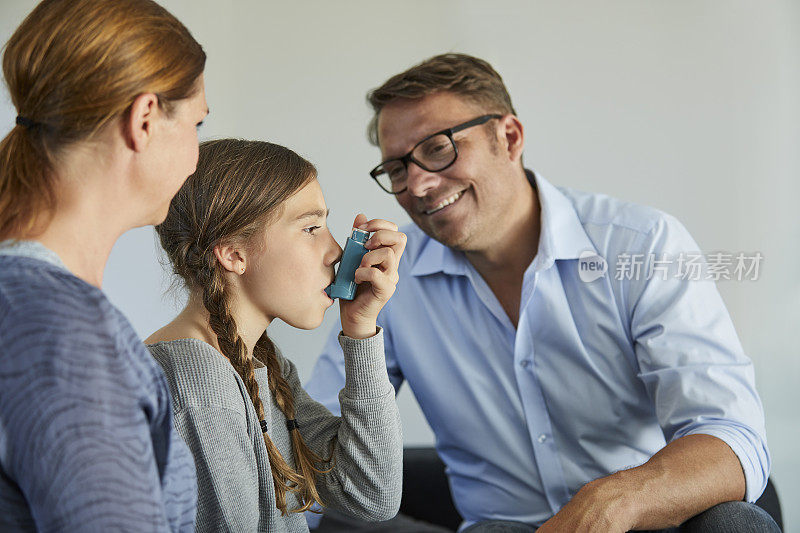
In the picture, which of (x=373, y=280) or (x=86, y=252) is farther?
(x=373, y=280)

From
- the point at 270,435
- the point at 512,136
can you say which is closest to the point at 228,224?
the point at 270,435

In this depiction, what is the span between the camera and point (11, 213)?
0.88m

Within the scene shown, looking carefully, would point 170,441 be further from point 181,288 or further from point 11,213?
point 181,288

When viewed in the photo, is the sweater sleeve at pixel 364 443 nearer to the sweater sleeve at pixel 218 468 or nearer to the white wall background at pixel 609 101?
the sweater sleeve at pixel 218 468

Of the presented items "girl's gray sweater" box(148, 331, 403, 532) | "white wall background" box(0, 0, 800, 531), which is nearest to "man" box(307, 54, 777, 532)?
"girl's gray sweater" box(148, 331, 403, 532)

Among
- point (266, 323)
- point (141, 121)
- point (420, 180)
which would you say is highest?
point (141, 121)

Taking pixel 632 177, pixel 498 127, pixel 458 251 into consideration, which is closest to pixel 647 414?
pixel 458 251

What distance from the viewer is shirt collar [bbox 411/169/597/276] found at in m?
1.91

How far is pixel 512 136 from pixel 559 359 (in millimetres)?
629

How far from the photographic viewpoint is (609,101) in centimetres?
267

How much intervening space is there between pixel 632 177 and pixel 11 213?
2211mm

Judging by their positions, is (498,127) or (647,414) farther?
(498,127)

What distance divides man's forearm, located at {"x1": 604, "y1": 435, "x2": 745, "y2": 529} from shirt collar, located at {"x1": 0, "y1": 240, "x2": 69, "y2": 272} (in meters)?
1.10

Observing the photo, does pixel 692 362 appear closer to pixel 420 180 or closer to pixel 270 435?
pixel 420 180
